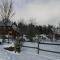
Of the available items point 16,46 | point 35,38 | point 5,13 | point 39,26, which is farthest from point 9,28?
point 16,46

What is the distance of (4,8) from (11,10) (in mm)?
2679

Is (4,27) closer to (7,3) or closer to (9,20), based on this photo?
(9,20)

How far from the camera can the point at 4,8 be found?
180 feet

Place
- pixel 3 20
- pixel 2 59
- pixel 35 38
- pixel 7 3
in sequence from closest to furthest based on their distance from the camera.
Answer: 1. pixel 2 59
2. pixel 35 38
3. pixel 7 3
4. pixel 3 20

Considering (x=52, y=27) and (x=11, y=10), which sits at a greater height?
(x=11, y=10)

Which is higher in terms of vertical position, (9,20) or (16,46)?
(9,20)

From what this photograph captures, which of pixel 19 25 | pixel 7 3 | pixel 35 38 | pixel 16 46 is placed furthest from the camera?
pixel 19 25

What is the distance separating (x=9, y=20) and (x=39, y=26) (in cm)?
1940

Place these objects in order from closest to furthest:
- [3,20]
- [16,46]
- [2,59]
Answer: [2,59], [16,46], [3,20]

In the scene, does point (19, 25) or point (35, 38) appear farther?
point (19, 25)

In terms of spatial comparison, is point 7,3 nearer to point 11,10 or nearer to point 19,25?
point 11,10

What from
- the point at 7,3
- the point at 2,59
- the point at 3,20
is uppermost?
the point at 7,3

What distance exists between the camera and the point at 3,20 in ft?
188

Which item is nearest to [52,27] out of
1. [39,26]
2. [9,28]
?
[39,26]
